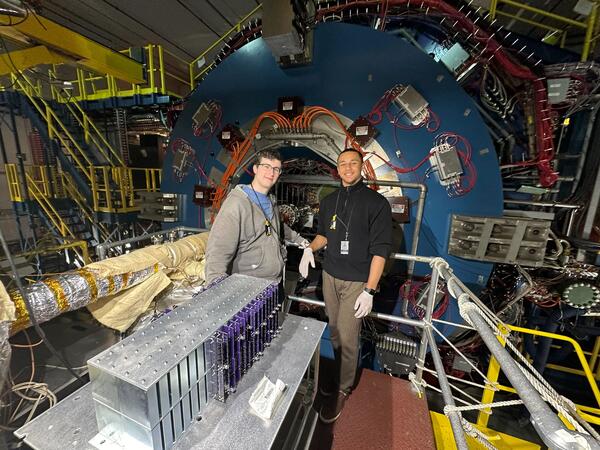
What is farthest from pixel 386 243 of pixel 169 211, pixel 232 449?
pixel 169 211

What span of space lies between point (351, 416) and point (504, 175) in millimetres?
2758

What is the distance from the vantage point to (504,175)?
2.64 metres

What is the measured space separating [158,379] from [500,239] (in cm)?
245

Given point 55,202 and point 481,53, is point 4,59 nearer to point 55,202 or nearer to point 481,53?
point 55,202

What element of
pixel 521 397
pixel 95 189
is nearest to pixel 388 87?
pixel 521 397

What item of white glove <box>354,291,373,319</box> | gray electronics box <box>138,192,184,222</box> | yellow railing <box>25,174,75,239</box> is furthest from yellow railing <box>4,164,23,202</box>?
white glove <box>354,291,373,319</box>

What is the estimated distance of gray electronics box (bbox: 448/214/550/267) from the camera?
6.41 feet

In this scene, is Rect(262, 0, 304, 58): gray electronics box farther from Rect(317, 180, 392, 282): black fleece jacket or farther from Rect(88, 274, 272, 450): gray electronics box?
Rect(88, 274, 272, 450): gray electronics box

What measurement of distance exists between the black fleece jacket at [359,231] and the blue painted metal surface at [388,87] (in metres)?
0.62

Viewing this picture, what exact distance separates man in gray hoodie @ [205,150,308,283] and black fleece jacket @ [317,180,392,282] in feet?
1.49

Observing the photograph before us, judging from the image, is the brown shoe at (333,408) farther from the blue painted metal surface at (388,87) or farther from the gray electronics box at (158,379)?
the blue painted metal surface at (388,87)

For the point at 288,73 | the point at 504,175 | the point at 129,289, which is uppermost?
the point at 288,73

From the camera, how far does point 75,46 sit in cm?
256

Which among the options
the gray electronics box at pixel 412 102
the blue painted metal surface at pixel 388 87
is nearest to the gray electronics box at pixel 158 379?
the blue painted metal surface at pixel 388 87
